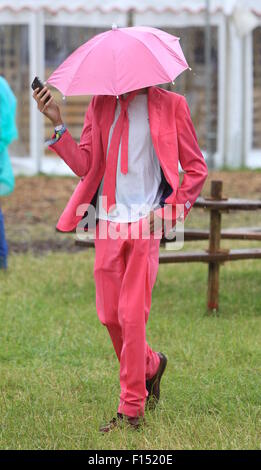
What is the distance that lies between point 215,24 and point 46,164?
3.49m

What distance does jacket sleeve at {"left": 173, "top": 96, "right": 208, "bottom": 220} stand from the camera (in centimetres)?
469

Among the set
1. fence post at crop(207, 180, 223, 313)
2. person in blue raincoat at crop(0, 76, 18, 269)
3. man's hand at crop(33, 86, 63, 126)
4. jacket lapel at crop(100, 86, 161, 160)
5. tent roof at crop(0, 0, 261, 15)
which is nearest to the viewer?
man's hand at crop(33, 86, 63, 126)

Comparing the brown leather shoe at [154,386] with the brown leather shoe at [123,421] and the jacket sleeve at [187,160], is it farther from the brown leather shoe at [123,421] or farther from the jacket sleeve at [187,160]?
the jacket sleeve at [187,160]

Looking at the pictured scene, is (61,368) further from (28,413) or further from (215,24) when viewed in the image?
(215,24)

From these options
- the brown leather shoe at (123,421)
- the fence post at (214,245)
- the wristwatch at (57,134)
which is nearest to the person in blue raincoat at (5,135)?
the fence post at (214,245)

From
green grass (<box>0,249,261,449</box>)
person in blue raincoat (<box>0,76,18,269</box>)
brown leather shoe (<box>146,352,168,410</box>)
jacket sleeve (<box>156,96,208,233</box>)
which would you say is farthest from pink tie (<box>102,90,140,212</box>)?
person in blue raincoat (<box>0,76,18,269</box>)

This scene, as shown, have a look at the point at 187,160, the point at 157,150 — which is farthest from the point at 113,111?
the point at 187,160

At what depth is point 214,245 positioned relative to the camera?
7410 millimetres

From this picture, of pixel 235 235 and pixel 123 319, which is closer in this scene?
pixel 123 319

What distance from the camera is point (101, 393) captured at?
17.6 ft

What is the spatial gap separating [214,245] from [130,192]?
281 centimetres

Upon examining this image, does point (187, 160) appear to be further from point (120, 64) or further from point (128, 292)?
point (128, 292)

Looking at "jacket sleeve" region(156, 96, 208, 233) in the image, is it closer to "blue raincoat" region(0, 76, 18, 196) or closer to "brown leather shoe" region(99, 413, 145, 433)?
"brown leather shoe" region(99, 413, 145, 433)

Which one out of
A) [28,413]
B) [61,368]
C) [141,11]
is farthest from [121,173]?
[141,11]
